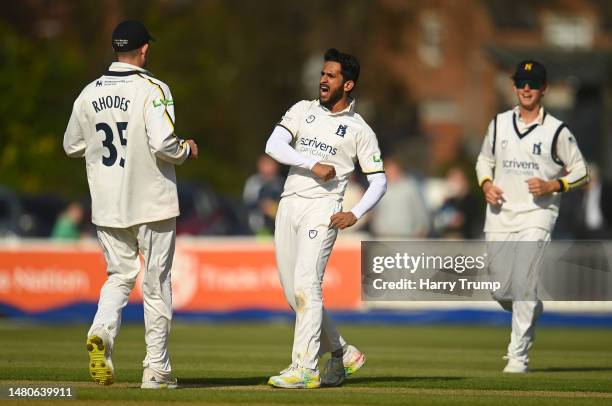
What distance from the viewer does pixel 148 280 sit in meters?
10.4

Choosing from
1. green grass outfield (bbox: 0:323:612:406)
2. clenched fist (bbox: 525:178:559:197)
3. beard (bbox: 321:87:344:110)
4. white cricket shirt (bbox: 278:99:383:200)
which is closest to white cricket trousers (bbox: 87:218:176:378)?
green grass outfield (bbox: 0:323:612:406)

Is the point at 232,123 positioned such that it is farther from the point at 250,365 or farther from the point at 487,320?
the point at 250,365

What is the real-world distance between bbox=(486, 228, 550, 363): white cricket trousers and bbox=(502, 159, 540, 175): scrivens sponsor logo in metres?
0.51

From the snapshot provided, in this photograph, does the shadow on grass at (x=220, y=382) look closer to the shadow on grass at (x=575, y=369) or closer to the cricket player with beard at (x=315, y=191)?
the cricket player with beard at (x=315, y=191)

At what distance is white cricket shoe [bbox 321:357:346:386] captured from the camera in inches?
437

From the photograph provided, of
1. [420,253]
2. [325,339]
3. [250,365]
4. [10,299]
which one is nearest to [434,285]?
[420,253]

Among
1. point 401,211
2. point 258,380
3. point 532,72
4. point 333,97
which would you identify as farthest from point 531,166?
point 401,211

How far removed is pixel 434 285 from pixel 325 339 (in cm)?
112

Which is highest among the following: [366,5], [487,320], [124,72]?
[366,5]

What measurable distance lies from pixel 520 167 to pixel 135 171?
4.04m

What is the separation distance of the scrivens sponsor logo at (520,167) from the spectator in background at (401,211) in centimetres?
932

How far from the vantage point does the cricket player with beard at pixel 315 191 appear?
10.6 meters

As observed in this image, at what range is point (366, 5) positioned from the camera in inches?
1588

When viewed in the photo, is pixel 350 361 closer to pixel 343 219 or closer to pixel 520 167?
pixel 343 219
